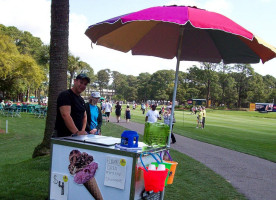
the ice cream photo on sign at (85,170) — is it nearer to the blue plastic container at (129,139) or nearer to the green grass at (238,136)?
the blue plastic container at (129,139)

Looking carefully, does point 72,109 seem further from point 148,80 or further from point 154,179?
point 148,80

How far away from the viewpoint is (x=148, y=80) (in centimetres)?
12050

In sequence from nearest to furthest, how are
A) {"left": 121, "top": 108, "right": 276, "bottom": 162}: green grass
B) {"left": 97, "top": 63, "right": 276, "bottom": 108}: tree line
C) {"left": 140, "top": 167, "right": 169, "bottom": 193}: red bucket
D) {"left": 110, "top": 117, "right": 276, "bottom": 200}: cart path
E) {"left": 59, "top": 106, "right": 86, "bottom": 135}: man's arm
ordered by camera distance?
{"left": 140, "top": 167, "right": 169, "bottom": 193}: red bucket → {"left": 59, "top": 106, "right": 86, "bottom": 135}: man's arm → {"left": 110, "top": 117, "right": 276, "bottom": 200}: cart path → {"left": 121, "top": 108, "right": 276, "bottom": 162}: green grass → {"left": 97, "top": 63, "right": 276, "bottom": 108}: tree line

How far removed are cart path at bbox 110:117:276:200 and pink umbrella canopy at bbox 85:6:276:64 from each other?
121 inches

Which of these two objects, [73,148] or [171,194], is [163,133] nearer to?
[73,148]

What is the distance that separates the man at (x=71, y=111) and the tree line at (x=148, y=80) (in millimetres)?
24693

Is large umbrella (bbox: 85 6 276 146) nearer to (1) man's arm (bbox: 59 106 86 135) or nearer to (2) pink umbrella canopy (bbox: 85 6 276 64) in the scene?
(2) pink umbrella canopy (bbox: 85 6 276 64)

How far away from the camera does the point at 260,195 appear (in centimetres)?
603

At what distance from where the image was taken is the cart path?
634cm

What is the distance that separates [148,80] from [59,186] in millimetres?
117531

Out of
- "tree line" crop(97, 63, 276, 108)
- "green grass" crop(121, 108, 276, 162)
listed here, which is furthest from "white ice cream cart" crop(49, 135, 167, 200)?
"tree line" crop(97, 63, 276, 108)

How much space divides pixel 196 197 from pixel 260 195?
1.60 metres

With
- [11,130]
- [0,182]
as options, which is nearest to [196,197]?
[0,182]

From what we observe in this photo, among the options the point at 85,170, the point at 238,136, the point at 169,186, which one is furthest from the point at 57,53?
the point at 238,136
